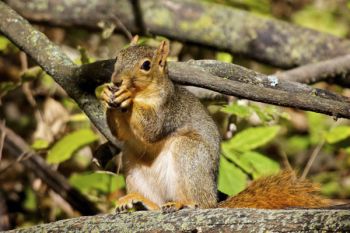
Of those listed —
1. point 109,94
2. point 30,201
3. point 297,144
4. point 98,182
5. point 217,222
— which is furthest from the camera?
point 297,144

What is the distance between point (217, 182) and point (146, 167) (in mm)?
320

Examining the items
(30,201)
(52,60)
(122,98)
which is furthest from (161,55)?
(30,201)

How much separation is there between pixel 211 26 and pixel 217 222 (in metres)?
2.39

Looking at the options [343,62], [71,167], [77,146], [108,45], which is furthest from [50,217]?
[343,62]

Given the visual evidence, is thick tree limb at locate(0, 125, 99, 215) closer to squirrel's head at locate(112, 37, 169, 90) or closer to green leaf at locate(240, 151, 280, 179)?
green leaf at locate(240, 151, 280, 179)

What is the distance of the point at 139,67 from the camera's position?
276 cm

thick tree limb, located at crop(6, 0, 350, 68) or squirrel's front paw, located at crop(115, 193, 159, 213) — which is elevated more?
thick tree limb, located at crop(6, 0, 350, 68)

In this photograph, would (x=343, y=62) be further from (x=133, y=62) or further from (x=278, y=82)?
(x=133, y=62)

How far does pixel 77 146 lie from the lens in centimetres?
342

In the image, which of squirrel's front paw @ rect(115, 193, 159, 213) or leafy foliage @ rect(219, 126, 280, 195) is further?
leafy foliage @ rect(219, 126, 280, 195)

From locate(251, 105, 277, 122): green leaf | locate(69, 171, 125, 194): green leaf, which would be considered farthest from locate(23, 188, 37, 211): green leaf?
locate(251, 105, 277, 122): green leaf

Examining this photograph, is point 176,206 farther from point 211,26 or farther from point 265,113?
point 211,26

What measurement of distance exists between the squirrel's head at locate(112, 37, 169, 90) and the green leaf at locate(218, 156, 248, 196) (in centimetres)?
50

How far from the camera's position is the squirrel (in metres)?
2.70
